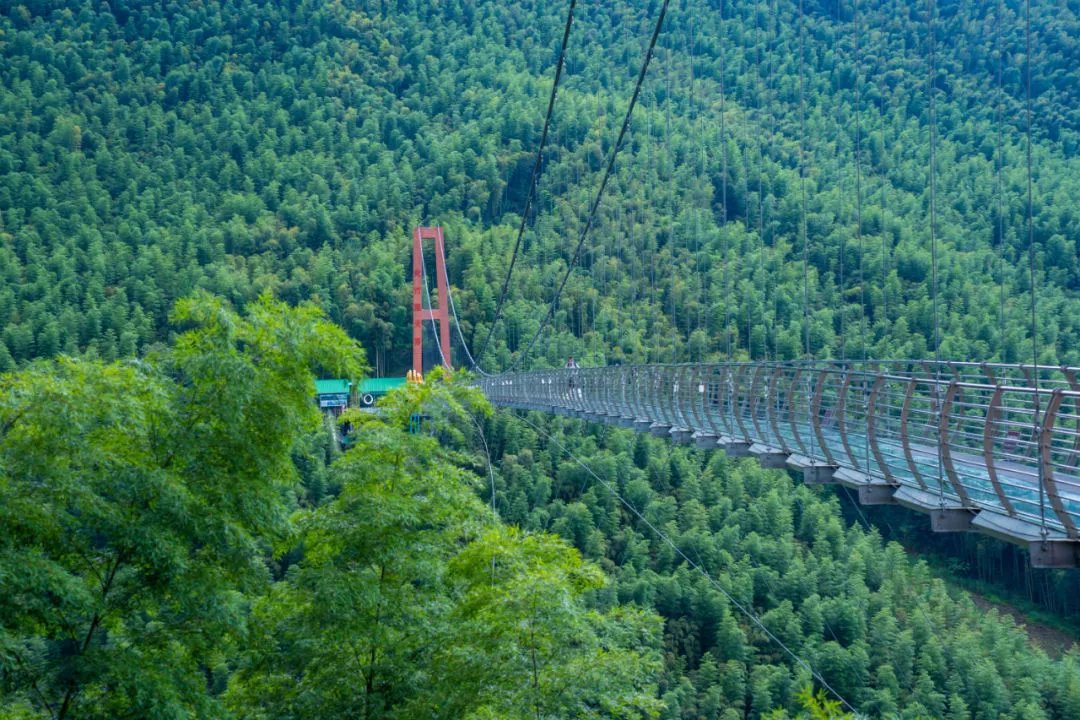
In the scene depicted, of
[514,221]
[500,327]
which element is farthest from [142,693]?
[514,221]

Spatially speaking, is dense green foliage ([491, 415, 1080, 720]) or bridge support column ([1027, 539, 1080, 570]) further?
dense green foliage ([491, 415, 1080, 720])

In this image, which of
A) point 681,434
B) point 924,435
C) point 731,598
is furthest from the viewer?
point 731,598

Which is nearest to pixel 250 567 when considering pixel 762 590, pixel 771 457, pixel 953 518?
pixel 771 457

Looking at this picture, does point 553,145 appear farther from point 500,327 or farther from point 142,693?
point 142,693

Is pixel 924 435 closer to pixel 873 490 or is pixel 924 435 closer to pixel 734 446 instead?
pixel 734 446

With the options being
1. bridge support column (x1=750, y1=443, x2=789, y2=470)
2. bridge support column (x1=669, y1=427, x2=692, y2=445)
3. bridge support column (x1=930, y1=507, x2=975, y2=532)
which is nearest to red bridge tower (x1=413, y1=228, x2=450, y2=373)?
bridge support column (x1=669, y1=427, x2=692, y2=445)

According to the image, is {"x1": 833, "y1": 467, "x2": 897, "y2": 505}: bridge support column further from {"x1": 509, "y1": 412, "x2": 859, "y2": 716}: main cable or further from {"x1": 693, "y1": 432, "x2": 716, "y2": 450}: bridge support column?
{"x1": 509, "y1": 412, "x2": 859, "y2": 716}: main cable

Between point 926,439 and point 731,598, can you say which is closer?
point 926,439
